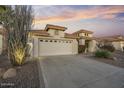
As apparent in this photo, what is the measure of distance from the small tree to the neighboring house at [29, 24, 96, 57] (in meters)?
2.92

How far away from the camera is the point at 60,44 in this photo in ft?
40.5

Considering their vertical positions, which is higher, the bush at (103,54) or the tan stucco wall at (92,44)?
the tan stucco wall at (92,44)

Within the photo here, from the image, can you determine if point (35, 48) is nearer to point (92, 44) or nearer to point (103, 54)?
point (103, 54)

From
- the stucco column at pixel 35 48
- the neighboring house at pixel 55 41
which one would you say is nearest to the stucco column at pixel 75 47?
the neighboring house at pixel 55 41

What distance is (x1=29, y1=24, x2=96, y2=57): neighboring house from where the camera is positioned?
10.7m

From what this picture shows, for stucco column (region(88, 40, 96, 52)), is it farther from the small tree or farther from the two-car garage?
the small tree

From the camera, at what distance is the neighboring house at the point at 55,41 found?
10.7 meters

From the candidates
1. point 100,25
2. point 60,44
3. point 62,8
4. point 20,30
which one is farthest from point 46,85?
point 60,44

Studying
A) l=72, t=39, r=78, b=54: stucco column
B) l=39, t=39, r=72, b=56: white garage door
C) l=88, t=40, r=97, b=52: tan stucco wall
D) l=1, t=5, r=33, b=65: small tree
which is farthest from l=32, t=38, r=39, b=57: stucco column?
l=88, t=40, r=97, b=52: tan stucco wall

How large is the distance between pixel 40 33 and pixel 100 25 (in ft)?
19.5

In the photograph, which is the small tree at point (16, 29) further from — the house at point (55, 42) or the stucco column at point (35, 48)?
the stucco column at point (35, 48)

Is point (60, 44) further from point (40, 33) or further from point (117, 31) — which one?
point (117, 31)

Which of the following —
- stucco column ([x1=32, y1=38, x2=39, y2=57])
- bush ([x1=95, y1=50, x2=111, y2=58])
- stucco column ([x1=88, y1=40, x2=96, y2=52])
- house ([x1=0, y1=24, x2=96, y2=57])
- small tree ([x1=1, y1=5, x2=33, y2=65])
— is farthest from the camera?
stucco column ([x1=88, y1=40, x2=96, y2=52])

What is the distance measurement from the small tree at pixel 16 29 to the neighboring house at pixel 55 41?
292cm
